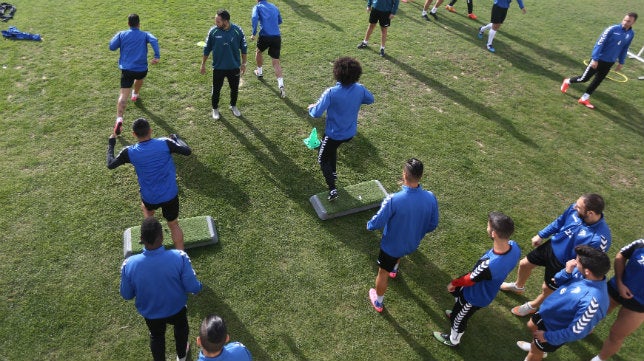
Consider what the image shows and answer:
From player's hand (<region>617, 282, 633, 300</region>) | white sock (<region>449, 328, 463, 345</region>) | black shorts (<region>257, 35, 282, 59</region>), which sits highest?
black shorts (<region>257, 35, 282, 59</region>)

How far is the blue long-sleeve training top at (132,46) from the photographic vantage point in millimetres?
7637

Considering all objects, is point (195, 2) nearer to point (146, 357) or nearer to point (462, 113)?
point (462, 113)

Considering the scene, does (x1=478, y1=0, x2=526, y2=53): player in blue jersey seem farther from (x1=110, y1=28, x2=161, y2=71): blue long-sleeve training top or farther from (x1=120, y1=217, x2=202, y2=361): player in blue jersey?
(x1=120, y1=217, x2=202, y2=361): player in blue jersey

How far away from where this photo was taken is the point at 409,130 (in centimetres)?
870

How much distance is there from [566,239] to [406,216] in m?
1.95

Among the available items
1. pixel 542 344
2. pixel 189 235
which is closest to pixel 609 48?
pixel 542 344

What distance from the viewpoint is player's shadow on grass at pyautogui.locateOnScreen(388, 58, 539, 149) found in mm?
8974

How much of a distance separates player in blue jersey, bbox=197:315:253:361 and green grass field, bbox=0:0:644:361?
1690 mm

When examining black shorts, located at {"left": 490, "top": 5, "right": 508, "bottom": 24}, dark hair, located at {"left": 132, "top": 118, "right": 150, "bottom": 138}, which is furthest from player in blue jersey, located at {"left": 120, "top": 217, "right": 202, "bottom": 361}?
black shorts, located at {"left": 490, "top": 5, "right": 508, "bottom": 24}

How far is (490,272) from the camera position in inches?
171

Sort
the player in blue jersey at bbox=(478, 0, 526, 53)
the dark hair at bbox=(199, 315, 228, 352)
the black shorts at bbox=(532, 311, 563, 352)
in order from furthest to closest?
the player in blue jersey at bbox=(478, 0, 526, 53), the black shorts at bbox=(532, 311, 563, 352), the dark hair at bbox=(199, 315, 228, 352)

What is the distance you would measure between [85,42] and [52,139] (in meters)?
3.99

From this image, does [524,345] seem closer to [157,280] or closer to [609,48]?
[157,280]

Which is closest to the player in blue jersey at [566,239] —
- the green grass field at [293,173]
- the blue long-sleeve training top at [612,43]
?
the green grass field at [293,173]
